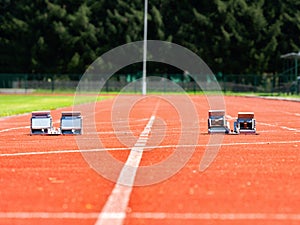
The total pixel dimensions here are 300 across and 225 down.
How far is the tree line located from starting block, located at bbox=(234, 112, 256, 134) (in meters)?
66.7

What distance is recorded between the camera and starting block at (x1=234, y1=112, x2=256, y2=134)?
54.2 feet

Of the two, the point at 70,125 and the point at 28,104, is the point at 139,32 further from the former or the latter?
the point at 70,125

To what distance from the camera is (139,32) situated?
85.1 m

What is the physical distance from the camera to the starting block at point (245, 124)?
16516mm

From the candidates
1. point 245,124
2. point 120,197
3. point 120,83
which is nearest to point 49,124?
point 245,124

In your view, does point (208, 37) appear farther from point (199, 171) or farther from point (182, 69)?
point (199, 171)

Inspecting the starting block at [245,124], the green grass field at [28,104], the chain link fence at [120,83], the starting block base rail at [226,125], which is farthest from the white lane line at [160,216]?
the chain link fence at [120,83]

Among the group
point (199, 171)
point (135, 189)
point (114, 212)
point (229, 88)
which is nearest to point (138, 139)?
point (199, 171)

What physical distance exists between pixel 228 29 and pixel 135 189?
256ft

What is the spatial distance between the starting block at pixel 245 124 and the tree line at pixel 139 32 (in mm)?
66695

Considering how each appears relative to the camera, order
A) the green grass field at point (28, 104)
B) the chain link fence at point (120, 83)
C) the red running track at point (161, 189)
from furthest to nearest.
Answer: the chain link fence at point (120, 83), the green grass field at point (28, 104), the red running track at point (161, 189)

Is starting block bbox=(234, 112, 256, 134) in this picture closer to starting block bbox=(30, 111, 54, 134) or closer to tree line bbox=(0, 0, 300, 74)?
starting block bbox=(30, 111, 54, 134)

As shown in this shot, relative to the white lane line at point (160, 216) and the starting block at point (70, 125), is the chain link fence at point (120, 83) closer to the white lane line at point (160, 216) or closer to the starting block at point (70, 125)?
the starting block at point (70, 125)

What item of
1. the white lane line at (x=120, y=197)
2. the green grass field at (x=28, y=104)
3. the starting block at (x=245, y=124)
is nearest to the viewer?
the white lane line at (x=120, y=197)
